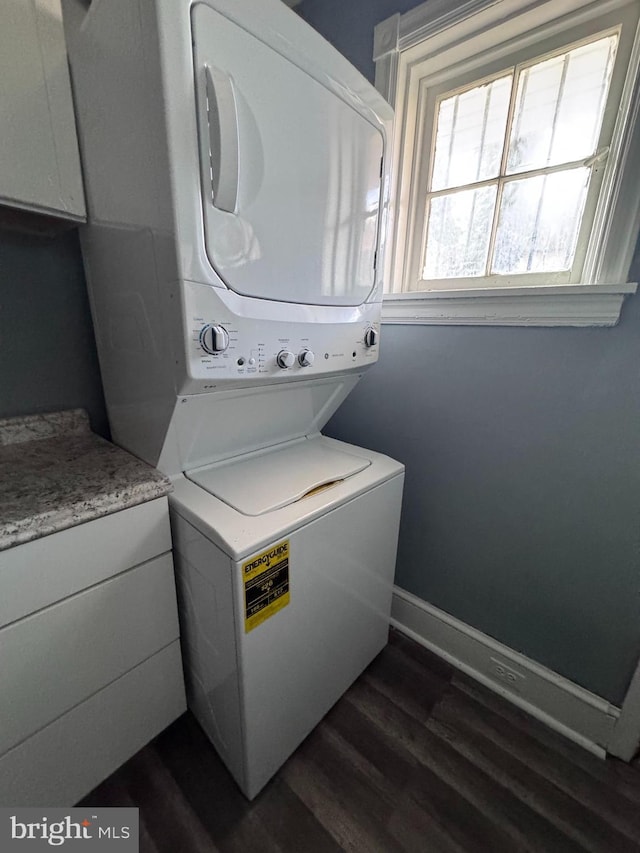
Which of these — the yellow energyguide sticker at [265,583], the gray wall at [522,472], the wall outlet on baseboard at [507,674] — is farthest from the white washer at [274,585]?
the wall outlet on baseboard at [507,674]

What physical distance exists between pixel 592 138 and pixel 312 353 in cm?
118

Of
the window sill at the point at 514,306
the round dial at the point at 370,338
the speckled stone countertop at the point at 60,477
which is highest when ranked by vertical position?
the window sill at the point at 514,306

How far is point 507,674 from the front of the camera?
150 cm

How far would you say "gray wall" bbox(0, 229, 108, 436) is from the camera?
4.10 feet

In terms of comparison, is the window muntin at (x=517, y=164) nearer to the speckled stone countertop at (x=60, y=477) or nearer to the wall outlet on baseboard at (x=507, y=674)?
the speckled stone countertop at (x=60, y=477)

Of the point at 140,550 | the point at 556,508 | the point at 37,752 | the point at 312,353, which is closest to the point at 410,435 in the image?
the point at 556,508

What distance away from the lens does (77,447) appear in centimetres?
132

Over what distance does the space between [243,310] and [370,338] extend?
58 cm

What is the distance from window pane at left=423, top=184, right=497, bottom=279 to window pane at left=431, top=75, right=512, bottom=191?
0.06 meters

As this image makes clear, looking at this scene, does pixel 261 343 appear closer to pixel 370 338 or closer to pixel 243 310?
pixel 243 310

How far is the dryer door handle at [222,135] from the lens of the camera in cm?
73

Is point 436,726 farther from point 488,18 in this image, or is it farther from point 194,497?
point 488,18

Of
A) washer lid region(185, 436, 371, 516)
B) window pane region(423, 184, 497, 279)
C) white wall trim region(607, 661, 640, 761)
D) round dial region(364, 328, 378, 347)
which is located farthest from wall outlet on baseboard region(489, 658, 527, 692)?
window pane region(423, 184, 497, 279)

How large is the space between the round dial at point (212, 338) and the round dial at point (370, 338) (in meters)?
0.61
